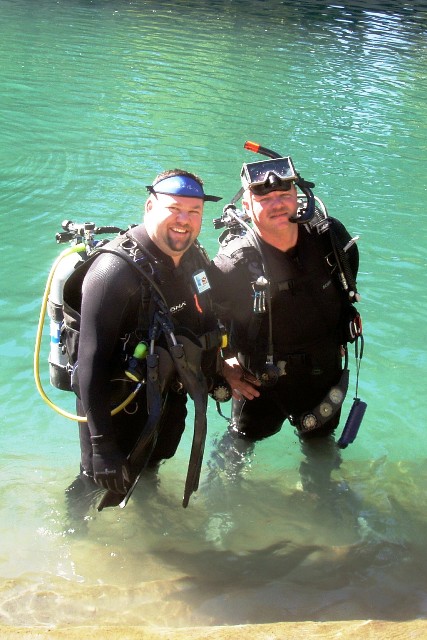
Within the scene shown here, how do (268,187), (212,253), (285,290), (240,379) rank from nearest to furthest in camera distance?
(268,187) < (285,290) < (240,379) < (212,253)

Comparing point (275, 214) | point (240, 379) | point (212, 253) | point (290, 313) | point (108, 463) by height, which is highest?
point (275, 214)

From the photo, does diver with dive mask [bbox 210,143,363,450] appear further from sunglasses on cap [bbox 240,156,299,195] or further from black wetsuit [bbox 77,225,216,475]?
black wetsuit [bbox 77,225,216,475]

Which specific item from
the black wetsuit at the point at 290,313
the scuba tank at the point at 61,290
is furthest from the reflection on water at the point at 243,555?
the scuba tank at the point at 61,290

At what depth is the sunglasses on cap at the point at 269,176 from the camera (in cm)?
340

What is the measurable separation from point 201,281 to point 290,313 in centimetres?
53

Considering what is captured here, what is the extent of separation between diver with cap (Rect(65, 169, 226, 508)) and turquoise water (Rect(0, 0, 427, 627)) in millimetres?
668

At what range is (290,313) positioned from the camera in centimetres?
354

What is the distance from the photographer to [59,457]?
4645 millimetres

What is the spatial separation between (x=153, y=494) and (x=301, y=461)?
940 millimetres

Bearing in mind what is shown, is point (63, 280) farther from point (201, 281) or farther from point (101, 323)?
point (201, 281)

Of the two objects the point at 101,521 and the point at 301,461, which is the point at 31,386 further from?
the point at 301,461

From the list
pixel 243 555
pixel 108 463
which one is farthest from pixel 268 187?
pixel 243 555

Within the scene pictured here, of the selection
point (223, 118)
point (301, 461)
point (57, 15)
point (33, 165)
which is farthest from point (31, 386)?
point (57, 15)

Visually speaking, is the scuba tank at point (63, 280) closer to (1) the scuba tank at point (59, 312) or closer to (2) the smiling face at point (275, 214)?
(1) the scuba tank at point (59, 312)
